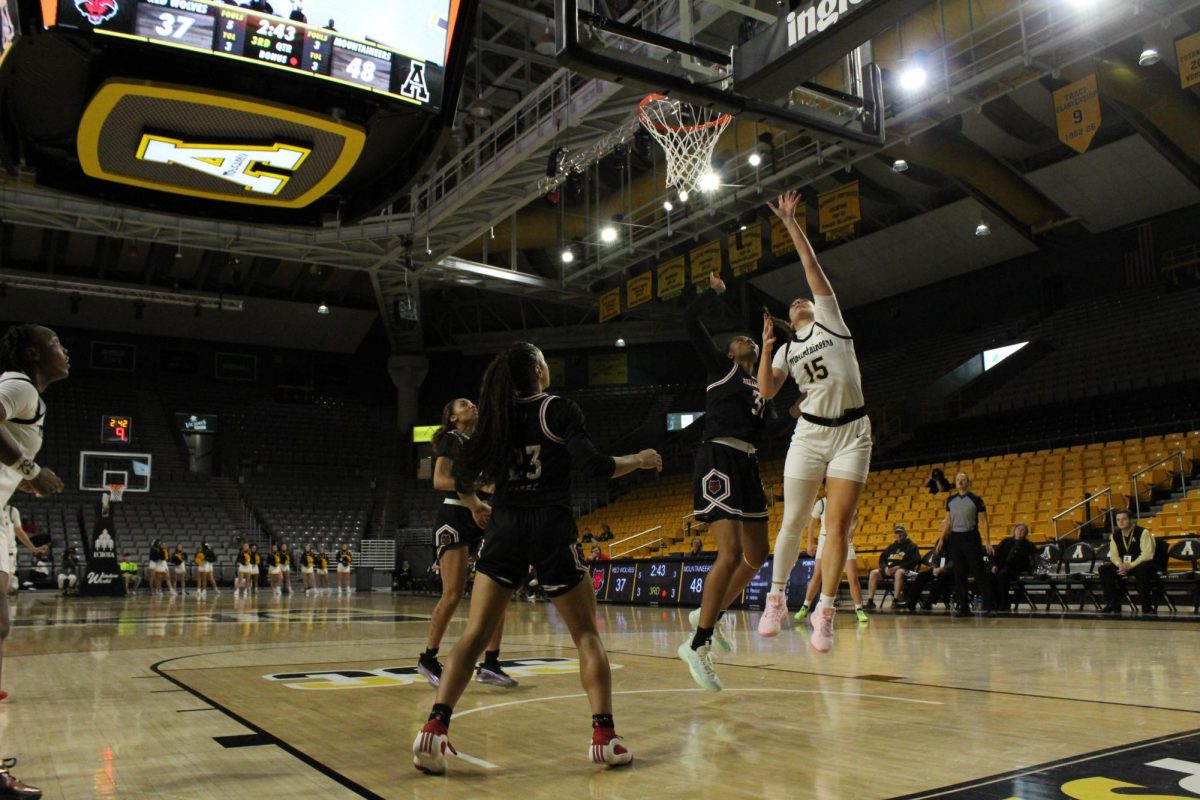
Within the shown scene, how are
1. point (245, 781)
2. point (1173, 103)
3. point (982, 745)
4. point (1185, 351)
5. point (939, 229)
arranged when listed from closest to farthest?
point (245, 781) < point (982, 745) < point (1173, 103) < point (1185, 351) < point (939, 229)

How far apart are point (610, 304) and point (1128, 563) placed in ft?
52.2

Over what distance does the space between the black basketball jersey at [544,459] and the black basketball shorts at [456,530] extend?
2355mm

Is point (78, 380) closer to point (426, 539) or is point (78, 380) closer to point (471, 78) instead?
point (426, 539)

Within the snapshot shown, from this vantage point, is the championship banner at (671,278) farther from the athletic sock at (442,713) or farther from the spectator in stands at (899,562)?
the athletic sock at (442,713)

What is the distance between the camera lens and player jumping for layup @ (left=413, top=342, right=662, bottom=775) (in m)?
3.39

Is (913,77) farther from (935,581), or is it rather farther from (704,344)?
(704,344)

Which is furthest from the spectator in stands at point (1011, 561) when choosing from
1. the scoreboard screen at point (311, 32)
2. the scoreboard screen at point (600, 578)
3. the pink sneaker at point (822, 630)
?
the scoreboard screen at point (311, 32)

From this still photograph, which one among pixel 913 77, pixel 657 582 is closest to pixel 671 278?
pixel 657 582

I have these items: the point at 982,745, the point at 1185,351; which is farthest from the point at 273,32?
the point at 1185,351

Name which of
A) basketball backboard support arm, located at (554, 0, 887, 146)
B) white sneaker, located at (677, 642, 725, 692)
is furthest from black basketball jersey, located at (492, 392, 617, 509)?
basketball backboard support arm, located at (554, 0, 887, 146)

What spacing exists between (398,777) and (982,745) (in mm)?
2100

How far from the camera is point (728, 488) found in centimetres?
523

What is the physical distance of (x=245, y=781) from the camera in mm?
3027

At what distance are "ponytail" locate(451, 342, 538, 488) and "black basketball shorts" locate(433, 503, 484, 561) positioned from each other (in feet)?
7.26
